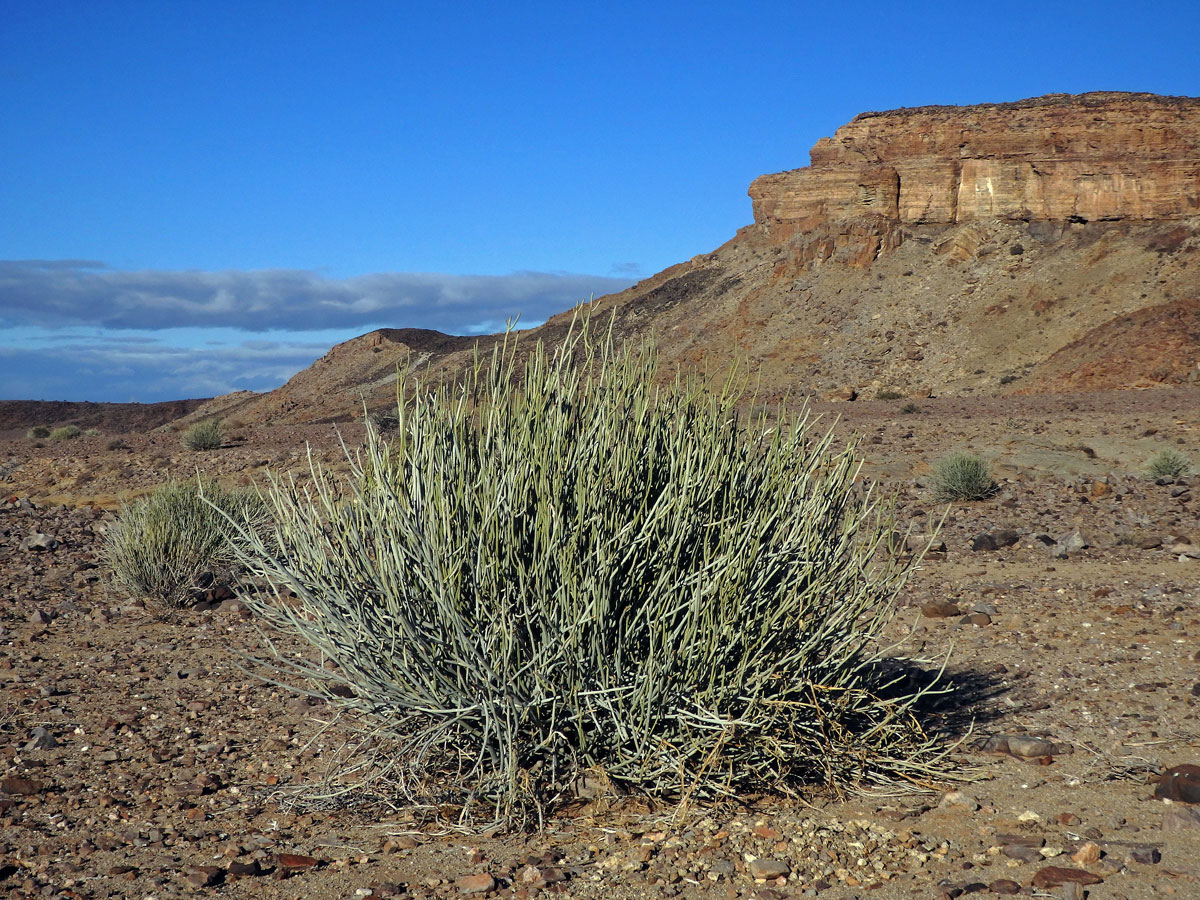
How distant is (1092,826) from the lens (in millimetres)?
3516

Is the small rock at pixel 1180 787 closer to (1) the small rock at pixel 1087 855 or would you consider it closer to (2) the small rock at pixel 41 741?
(1) the small rock at pixel 1087 855

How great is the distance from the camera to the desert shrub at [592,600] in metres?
3.61

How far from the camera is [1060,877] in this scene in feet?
9.99

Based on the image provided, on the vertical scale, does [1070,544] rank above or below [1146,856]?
above

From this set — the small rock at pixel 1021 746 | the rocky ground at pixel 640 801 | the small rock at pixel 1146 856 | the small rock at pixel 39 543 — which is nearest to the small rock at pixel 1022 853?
the rocky ground at pixel 640 801

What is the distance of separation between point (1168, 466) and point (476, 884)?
12371mm

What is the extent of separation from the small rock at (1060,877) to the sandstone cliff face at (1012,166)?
44445 mm

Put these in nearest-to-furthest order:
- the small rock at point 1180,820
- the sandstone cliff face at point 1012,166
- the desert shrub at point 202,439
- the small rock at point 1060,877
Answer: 1. the small rock at point 1060,877
2. the small rock at point 1180,820
3. the desert shrub at point 202,439
4. the sandstone cliff face at point 1012,166

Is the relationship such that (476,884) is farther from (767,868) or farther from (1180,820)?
(1180,820)

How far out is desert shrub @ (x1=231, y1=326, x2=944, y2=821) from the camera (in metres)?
3.61

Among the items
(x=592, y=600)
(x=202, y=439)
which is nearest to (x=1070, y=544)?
(x=592, y=600)

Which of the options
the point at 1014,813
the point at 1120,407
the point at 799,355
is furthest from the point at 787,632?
the point at 799,355

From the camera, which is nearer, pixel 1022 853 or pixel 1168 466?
pixel 1022 853

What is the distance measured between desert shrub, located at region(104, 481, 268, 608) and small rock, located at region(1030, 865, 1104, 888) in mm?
6008
